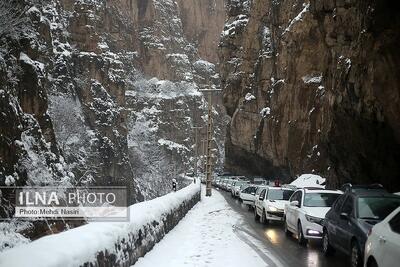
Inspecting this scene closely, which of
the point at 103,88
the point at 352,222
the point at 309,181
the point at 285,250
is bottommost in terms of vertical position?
the point at 285,250

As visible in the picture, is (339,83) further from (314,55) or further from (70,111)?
(70,111)

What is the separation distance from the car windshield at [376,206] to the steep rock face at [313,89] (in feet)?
40.3

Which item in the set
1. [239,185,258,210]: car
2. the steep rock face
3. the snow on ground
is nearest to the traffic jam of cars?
the snow on ground

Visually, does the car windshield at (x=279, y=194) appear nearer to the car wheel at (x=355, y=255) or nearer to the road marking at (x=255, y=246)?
the road marking at (x=255, y=246)

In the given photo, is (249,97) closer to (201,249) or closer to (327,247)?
(201,249)

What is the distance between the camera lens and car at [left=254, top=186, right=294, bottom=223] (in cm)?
1922

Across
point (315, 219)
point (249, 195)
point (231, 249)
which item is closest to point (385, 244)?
point (231, 249)

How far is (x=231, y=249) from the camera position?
12.6 meters

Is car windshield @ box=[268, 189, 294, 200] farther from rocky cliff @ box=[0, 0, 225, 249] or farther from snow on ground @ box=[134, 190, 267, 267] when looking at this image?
rocky cliff @ box=[0, 0, 225, 249]

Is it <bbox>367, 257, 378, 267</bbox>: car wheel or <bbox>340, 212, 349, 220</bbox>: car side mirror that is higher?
<bbox>340, 212, 349, 220</bbox>: car side mirror

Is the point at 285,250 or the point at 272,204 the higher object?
the point at 272,204

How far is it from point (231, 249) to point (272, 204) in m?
7.19

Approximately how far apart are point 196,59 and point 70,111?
424 ft

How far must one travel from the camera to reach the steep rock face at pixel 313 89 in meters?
22.3
